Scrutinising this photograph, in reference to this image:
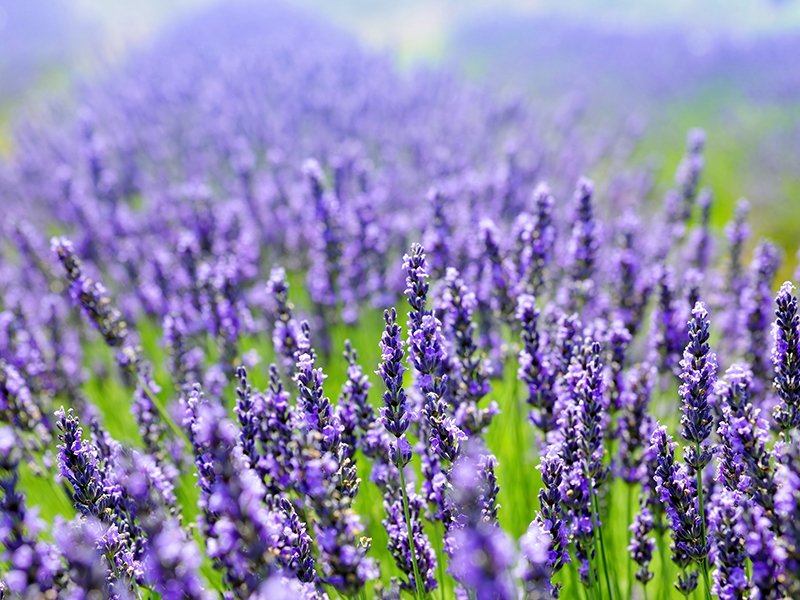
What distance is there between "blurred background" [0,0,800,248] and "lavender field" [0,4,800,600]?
3.83 meters

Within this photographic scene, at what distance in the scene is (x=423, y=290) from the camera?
2.20m

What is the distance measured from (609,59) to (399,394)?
2238cm

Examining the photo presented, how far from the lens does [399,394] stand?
2.15 meters

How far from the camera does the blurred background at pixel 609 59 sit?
12367 millimetres

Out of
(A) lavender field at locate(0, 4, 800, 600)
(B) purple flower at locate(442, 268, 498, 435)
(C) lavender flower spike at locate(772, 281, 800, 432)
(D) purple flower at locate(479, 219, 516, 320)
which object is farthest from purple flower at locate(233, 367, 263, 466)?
(C) lavender flower spike at locate(772, 281, 800, 432)

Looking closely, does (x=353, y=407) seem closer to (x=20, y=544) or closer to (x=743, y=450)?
(x=20, y=544)

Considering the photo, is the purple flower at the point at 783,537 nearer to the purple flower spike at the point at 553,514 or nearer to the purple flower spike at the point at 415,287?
the purple flower spike at the point at 553,514

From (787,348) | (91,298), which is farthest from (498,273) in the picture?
(91,298)

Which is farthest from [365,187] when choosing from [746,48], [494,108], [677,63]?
[746,48]

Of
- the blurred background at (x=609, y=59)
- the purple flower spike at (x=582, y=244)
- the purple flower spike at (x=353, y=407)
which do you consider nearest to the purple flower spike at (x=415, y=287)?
the purple flower spike at (x=353, y=407)

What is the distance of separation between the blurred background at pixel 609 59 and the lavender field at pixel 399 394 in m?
3.83

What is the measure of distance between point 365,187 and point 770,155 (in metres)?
10.2

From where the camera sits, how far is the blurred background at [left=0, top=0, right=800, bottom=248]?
12.4m

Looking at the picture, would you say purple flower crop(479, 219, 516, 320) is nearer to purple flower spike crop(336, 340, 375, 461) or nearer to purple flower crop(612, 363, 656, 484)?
purple flower crop(612, 363, 656, 484)
